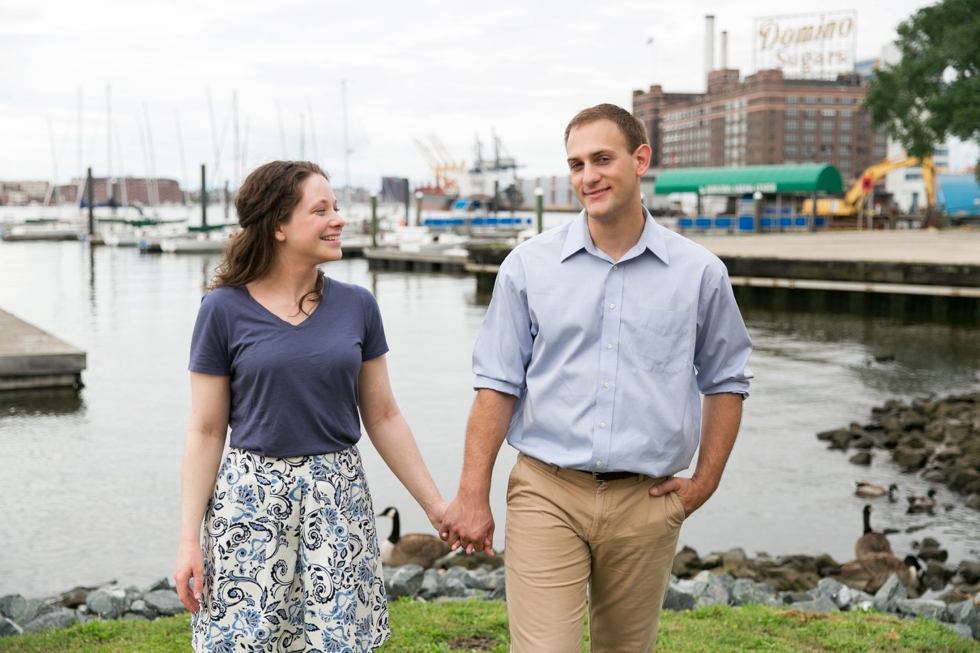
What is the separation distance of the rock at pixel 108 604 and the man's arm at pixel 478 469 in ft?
13.1

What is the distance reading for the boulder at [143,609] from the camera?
615 centimetres

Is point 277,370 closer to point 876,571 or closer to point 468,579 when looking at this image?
point 468,579

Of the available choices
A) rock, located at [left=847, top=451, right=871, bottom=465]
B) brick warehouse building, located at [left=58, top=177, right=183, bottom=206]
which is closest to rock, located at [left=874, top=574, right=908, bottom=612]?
rock, located at [left=847, top=451, right=871, bottom=465]

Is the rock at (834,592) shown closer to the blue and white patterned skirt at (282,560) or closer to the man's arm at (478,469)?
the man's arm at (478,469)

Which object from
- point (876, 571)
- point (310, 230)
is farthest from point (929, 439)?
point (310, 230)

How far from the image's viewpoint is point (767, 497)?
10.4 meters

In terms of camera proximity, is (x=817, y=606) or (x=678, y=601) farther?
(x=817, y=606)

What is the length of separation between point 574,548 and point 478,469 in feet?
1.26

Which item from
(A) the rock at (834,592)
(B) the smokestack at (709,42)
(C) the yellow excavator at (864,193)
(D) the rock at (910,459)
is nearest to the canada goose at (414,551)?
(A) the rock at (834,592)

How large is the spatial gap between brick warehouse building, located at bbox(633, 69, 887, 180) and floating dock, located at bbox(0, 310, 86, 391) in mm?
151057

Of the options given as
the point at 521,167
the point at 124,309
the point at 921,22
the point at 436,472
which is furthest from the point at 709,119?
the point at 436,472

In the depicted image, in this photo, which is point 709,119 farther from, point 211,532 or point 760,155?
point 211,532

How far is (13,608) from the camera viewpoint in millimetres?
5949

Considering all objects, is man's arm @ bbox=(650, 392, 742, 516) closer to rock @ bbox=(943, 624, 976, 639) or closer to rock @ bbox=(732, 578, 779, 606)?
rock @ bbox=(943, 624, 976, 639)
